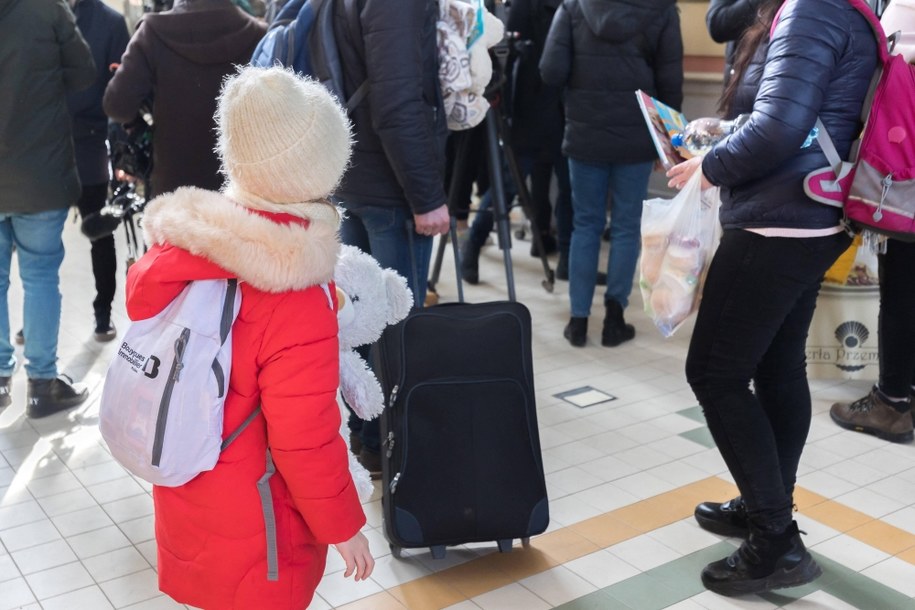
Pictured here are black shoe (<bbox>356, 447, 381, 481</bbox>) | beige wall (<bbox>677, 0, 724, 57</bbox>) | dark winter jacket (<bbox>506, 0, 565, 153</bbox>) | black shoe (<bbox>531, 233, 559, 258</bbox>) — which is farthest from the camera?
beige wall (<bbox>677, 0, 724, 57</bbox>)

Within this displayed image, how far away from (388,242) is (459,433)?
26.6 inches

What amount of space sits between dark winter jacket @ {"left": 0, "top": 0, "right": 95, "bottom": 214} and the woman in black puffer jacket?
2157 mm

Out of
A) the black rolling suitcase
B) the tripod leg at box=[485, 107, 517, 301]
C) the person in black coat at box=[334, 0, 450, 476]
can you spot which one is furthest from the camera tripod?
the black rolling suitcase

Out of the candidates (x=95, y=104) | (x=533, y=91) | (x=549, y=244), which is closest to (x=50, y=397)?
(x=95, y=104)

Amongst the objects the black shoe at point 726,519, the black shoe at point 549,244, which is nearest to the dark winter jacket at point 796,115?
the black shoe at point 726,519

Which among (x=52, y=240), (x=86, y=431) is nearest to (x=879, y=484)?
(x=86, y=431)

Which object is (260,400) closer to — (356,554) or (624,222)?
(356,554)

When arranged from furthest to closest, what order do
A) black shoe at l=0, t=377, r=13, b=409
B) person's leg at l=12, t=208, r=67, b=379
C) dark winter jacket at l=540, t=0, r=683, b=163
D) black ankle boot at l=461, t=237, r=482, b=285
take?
black ankle boot at l=461, t=237, r=482, b=285
dark winter jacket at l=540, t=0, r=683, b=163
black shoe at l=0, t=377, r=13, b=409
person's leg at l=12, t=208, r=67, b=379

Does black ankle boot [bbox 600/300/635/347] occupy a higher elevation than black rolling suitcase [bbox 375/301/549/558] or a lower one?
lower

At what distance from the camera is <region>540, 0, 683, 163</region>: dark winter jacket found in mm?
3869

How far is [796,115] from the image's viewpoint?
1981 millimetres

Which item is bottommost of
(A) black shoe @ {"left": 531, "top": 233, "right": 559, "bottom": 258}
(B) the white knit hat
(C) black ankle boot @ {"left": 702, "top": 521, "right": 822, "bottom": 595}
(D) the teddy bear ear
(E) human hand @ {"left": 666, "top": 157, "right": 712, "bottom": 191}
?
(A) black shoe @ {"left": 531, "top": 233, "right": 559, "bottom": 258}

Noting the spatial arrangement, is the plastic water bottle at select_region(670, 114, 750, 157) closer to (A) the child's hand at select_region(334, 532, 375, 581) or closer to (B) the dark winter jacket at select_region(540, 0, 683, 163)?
(A) the child's hand at select_region(334, 532, 375, 581)

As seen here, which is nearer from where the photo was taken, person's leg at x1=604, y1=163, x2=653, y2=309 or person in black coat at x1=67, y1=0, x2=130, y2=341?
person in black coat at x1=67, y1=0, x2=130, y2=341
